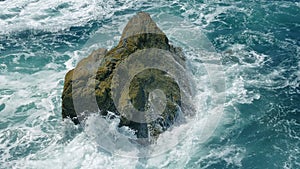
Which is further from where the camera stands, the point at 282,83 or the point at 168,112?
the point at 282,83

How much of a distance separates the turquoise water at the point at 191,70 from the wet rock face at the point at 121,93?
3.27 ft

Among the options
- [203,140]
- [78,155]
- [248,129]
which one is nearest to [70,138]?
[78,155]

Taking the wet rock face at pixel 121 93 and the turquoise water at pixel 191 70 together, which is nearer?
the turquoise water at pixel 191 70

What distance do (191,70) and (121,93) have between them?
7.41 m

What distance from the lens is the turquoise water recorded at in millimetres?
23531

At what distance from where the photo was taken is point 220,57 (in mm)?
32562

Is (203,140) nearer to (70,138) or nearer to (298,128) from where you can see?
(298,128)

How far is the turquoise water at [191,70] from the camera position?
2353cm

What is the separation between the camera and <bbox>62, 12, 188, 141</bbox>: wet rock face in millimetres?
24812

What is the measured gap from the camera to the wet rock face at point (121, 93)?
24.8 m

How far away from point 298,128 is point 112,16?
22.1 m

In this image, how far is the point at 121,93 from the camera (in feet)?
84.2

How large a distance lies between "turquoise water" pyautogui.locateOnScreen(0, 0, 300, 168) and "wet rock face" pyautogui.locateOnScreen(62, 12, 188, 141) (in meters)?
1.00

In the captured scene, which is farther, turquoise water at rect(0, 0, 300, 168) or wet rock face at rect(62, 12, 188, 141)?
wet rock face at rect(62, 12, 188, 141)
